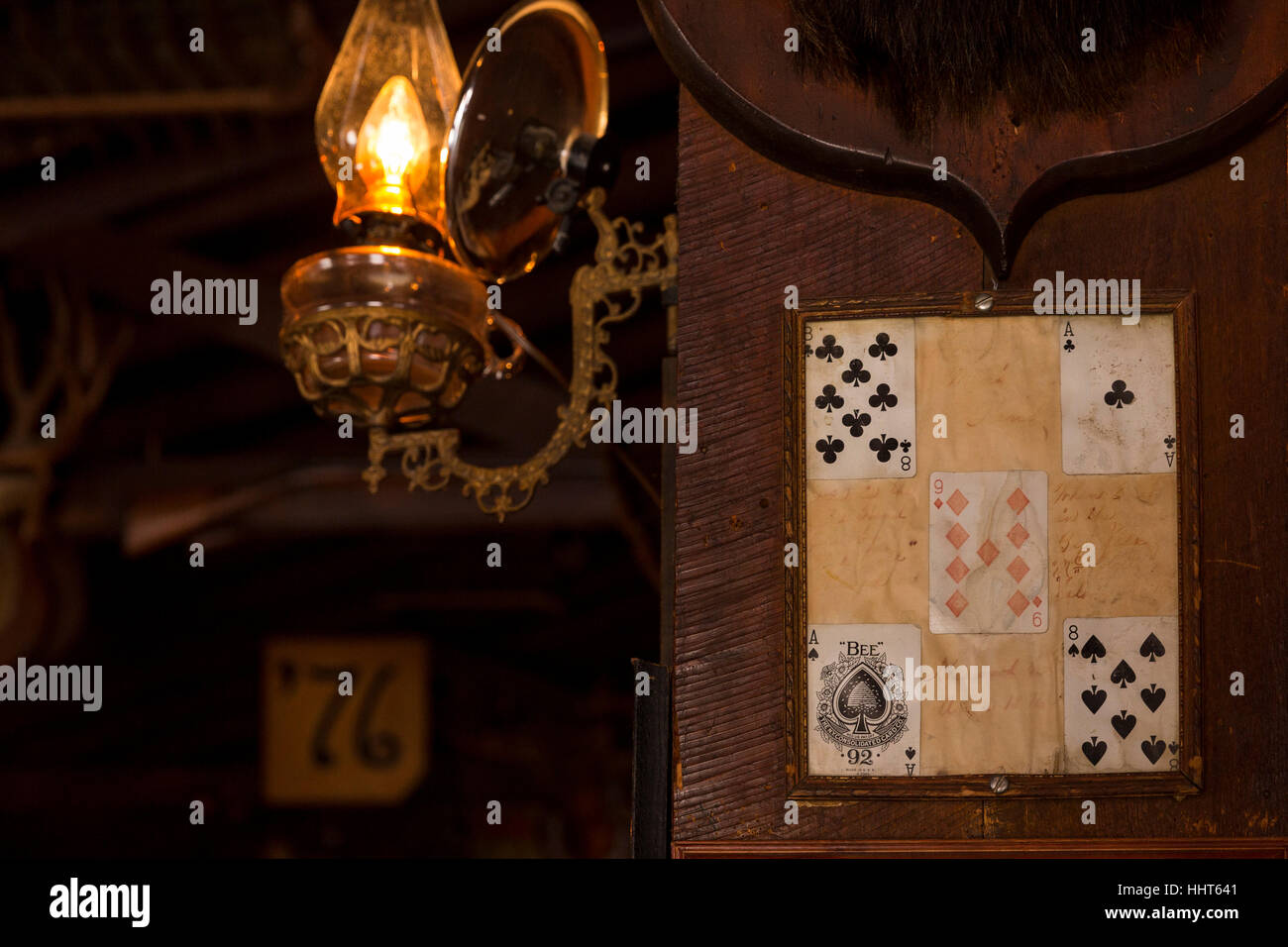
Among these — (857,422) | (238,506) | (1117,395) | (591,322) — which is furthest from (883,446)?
(238,506)

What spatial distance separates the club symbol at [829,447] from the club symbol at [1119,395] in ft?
1.02

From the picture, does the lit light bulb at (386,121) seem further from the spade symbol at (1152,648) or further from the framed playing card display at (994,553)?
the spade symbol at (1152,648)

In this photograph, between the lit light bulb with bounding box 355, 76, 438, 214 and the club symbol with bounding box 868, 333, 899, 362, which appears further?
the lit light bulb with bounding box 355, 76, 438, 214

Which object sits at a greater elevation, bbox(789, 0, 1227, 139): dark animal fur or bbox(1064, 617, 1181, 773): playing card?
bbox(789, 0, 1227, 139): dark animal fur

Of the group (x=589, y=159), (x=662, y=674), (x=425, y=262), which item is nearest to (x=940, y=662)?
(x=662, y=674)

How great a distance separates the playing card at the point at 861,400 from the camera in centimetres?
167

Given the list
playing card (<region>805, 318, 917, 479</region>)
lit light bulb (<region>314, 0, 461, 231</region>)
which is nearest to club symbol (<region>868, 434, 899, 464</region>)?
playing card (<region>805, 318, 917, 479</region>)

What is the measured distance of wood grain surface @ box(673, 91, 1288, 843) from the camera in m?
1.62

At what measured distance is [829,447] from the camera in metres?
1.68

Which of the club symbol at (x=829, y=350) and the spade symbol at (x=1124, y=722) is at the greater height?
the club symbol at (x=829, y=350)

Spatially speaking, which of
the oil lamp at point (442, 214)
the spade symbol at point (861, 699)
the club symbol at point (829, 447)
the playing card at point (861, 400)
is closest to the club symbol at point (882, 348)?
the playing card at point (861, 400)

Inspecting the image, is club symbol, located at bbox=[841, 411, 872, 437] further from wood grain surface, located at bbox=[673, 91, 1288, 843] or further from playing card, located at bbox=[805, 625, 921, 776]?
playing card, located at bbox=[805, 625, 921, 776]

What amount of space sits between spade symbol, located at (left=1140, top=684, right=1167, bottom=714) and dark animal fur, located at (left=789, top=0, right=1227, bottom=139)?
2.22 ft

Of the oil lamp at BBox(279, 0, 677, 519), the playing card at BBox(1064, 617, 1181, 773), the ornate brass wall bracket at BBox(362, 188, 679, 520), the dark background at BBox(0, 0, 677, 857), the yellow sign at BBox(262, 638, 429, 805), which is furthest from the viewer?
the yellow sign at BBox(262, 638, 429, 805)
